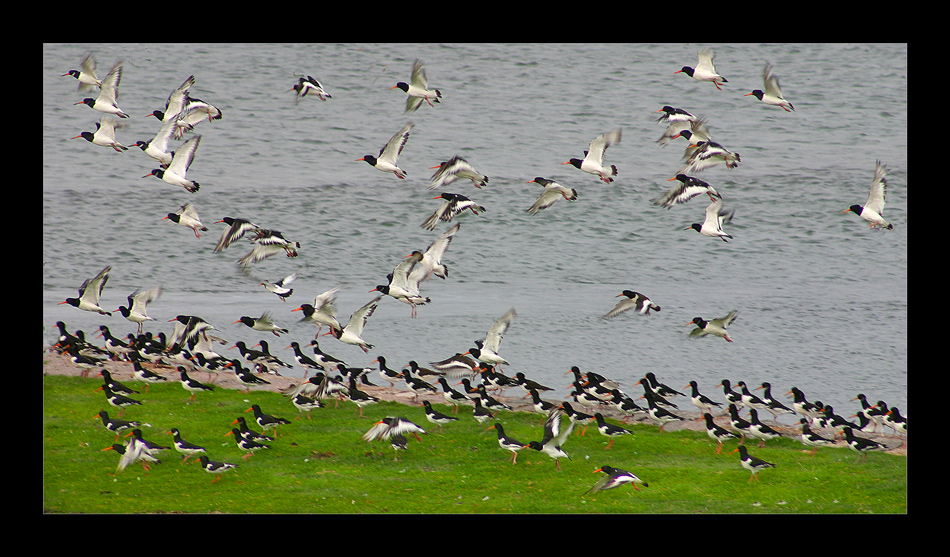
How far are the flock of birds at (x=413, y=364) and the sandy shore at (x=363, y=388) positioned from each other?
15 cm

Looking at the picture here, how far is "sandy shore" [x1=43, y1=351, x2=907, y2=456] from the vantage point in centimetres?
1335

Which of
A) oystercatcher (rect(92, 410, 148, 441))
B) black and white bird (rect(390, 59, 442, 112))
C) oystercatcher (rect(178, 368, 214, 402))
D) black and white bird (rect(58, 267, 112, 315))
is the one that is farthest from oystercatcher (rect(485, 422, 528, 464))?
black and white bird (rect(58, 267, 112, 315))

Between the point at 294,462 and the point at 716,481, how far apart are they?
230 inches

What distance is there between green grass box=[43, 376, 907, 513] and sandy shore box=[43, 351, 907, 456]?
602 mm

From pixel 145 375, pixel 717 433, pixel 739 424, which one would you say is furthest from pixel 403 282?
pixel 739 424

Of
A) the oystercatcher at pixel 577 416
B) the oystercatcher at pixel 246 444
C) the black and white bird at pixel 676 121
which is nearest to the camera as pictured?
the oystercatcher at pixel 246 444

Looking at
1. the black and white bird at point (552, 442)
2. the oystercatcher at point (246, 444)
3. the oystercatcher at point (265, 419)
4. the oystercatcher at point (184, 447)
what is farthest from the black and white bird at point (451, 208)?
the oystercatcher at point (184, 447)

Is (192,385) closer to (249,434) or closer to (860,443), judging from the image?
(249,434)

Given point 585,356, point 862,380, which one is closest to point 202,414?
point 585,356

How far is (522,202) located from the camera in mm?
22656

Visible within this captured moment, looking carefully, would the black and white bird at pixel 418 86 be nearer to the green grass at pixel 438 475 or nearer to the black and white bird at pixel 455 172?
the black and white bird at pixel 455 172

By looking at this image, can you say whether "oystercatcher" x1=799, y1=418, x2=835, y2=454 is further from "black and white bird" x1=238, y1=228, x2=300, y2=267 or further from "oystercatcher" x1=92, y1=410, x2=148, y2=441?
"oystercatcher" x1=92, y1=410, x2=148, y2=441

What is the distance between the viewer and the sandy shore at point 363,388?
1335 centimetres

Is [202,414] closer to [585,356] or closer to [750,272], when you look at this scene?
[585,356]
